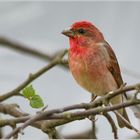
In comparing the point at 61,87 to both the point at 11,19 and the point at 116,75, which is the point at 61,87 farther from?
the point at 116,75

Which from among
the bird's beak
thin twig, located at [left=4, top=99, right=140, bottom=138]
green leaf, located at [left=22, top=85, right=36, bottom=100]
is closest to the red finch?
the bird's beak

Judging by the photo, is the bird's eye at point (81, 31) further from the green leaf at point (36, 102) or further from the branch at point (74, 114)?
the branch at point (74, 114)

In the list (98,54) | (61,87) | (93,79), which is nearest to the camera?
(93,79)

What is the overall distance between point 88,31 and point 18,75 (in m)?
2.06

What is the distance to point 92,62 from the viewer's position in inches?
161

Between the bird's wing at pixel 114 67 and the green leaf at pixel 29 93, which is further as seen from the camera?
the bird's wing at pixel 114 67

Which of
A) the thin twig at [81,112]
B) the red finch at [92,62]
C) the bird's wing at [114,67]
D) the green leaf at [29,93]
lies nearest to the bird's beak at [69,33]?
the red finch at [92,62]

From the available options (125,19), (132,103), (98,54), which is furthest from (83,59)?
(125,19)

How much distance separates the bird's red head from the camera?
13.2ft

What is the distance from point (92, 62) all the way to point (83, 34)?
238mm

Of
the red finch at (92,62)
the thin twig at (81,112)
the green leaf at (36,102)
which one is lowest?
the thin twig at (81,112)

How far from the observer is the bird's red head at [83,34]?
403 cm

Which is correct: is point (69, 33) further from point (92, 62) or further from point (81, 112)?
point (81, 112)

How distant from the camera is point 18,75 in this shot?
241 inches
